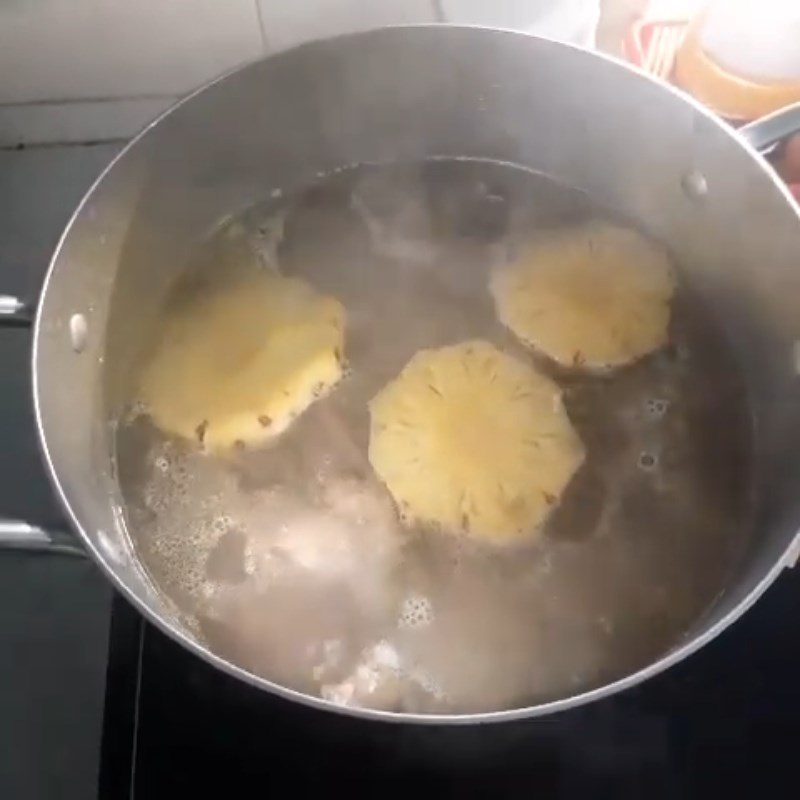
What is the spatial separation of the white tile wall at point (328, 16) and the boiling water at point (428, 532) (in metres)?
0.14

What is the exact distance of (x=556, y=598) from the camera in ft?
2.34

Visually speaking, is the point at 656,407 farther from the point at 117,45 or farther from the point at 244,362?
the point at 117,45

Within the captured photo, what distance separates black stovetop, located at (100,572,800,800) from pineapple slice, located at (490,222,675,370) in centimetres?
21

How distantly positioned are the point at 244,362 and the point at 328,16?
234 millimetres

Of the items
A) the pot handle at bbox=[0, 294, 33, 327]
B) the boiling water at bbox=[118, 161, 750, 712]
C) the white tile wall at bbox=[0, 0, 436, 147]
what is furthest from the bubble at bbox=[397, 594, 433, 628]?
the white tile wall at bbox=[0, 0, 436, 147]

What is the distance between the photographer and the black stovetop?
0.68 metres

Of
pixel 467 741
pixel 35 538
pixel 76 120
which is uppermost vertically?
pixel 76 120

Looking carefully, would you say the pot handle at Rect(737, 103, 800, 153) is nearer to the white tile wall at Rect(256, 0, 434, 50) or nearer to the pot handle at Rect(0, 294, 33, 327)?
the white tile wall at Rect(256, 0, 434, 50)

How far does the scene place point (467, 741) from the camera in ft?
2.24

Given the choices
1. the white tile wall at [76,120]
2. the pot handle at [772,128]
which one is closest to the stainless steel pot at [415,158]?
the pot handle at [772,128]

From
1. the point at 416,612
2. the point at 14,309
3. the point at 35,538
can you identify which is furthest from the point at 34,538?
the point at 416,612

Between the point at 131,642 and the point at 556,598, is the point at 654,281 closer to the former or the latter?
the point at 556,598

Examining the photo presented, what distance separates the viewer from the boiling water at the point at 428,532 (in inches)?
27.5

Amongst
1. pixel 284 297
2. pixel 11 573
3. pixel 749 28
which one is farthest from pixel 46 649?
pixel 749 28
